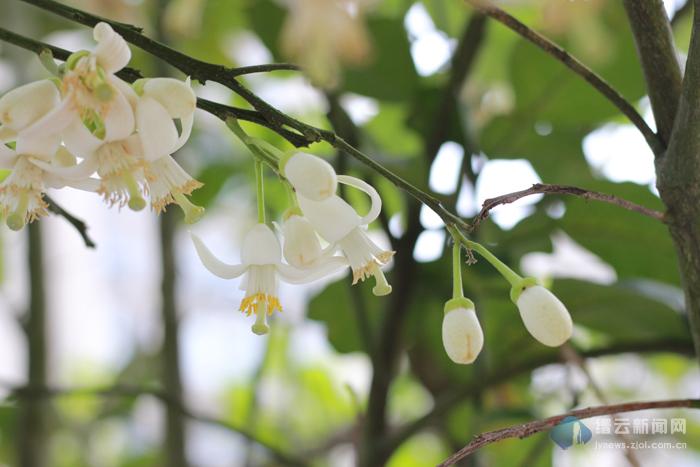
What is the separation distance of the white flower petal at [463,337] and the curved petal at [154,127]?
127 mm

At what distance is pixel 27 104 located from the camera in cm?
29

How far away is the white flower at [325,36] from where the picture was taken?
2.00 feet

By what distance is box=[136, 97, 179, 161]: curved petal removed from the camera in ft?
0.94

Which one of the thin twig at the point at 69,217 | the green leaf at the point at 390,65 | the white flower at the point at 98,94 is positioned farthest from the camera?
the green leaf at the point at 390,65

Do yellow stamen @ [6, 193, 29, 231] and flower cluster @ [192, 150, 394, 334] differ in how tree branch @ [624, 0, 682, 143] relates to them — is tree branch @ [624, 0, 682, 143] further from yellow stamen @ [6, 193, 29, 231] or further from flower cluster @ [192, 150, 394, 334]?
yellow stamen @ [6, 193, 29, 231]

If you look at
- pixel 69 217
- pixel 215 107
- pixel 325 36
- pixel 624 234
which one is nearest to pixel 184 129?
pixel 215 107

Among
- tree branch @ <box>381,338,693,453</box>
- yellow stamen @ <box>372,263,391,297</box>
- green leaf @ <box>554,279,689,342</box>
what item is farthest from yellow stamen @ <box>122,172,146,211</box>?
green leaf @ <box>554,279,689,342</box>

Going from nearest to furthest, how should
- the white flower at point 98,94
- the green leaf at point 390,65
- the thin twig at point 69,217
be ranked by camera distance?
1. the white flower at point 98,94
2. the thin twig at point 69,217
3. the green leaf at point 390,65

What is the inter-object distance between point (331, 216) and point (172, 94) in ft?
0.28

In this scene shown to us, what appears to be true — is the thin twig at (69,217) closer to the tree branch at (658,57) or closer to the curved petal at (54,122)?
the curved petal at (54,122)

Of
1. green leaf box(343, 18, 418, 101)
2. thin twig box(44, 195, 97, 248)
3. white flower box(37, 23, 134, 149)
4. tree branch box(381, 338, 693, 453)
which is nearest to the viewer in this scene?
white flower box(37, 23, 134, 149)

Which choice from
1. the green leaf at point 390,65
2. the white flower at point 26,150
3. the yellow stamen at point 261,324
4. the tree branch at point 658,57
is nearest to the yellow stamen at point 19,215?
the white flower at point 26,150

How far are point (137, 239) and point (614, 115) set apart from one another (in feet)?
4.34

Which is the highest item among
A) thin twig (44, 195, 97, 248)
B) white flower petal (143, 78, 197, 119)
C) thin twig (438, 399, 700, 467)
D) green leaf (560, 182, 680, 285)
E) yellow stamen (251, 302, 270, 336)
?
green leaf (560, 182, 680, 285)
